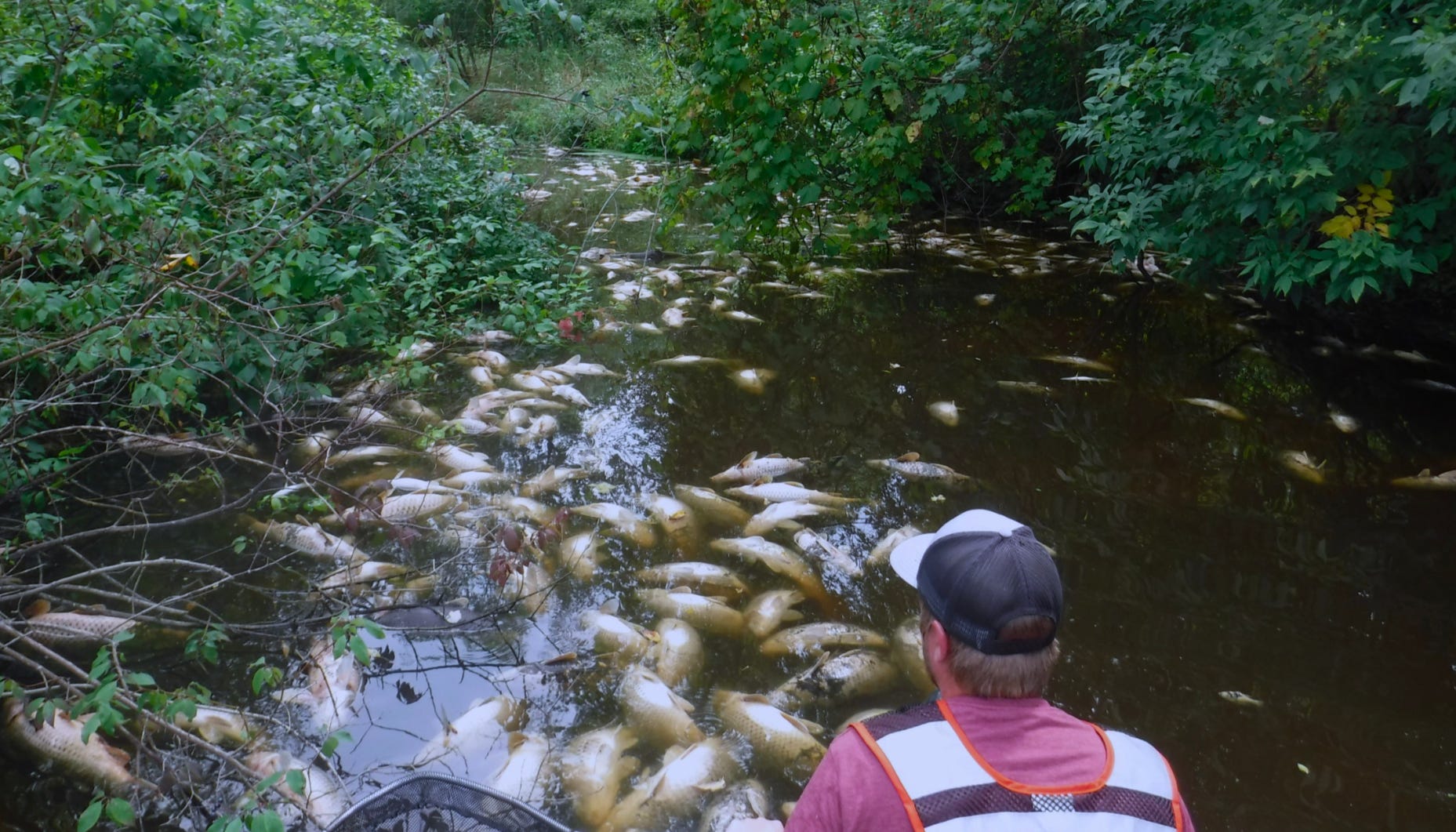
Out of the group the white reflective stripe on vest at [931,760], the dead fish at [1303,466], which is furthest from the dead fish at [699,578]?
the dead fish at [1303,466]

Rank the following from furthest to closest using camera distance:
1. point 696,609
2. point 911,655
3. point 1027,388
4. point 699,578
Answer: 1. point 1027,388
2. point 699,578
3. point 696,609
4. point 911,655

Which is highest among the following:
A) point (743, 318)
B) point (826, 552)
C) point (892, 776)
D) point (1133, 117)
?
point (1133, 117)

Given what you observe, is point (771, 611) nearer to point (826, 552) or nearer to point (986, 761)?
point (826, 552)

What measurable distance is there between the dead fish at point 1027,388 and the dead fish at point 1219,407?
2.49 feet

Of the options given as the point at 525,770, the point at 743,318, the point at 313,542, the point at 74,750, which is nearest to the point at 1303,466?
the point at 743,318

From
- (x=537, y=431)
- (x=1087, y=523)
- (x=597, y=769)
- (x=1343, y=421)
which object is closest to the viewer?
(x=597, y=769)

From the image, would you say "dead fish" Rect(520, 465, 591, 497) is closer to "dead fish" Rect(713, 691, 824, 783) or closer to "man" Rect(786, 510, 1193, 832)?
"dead fish" Rect(713, 691, 824, 783)

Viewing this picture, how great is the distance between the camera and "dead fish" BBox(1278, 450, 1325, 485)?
4.30 metres


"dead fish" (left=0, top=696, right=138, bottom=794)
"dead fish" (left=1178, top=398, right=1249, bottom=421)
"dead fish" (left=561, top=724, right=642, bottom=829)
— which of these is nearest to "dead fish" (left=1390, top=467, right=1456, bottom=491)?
"dead fish" (left=1178, top=398, right=1249, bottom=421)

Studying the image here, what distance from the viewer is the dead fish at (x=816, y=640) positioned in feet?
10.1

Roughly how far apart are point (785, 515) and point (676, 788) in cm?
154

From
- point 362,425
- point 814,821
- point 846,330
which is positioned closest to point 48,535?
point 362,425

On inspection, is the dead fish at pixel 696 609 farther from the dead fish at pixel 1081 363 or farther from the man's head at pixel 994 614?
the dead fish at pixel 1081 363

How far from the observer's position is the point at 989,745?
45.2 inches
